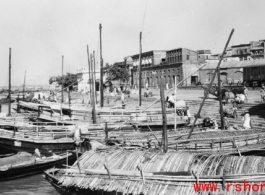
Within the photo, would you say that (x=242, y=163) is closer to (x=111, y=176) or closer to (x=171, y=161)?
(x=171, y=161)

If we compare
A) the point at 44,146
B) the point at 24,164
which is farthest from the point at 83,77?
the point at 24,164

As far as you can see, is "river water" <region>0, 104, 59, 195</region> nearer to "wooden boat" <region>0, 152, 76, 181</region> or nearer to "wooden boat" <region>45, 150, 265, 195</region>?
"wooden boat" <region>0, 152, 76, 181</region>

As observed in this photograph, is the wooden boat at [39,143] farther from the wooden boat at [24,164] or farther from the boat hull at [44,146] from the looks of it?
the wooden boat at [24,164]

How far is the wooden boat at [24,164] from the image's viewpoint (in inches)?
647

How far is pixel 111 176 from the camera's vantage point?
10078 millimetres

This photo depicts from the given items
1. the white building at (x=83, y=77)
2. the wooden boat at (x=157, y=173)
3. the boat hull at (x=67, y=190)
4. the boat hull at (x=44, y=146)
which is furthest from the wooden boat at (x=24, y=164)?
the white building at (x=83, y=77)

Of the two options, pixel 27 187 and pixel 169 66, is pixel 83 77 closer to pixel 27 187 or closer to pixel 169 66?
pixel 169 66

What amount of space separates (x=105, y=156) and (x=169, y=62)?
6338 centimetres

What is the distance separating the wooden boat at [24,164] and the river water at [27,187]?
251mm

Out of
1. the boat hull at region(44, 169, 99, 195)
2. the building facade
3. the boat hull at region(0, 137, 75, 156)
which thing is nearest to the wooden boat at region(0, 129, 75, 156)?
the boat hull at region(0, 137, 75, 156)

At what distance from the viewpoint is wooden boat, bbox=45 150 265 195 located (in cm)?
873

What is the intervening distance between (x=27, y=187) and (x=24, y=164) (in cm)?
140

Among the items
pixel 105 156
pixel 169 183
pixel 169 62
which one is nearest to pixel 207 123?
pixel 105 156

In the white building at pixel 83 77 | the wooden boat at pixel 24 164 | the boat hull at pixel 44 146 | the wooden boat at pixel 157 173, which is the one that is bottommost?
the wooden boat at pixel 24 164
